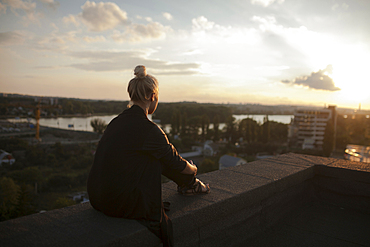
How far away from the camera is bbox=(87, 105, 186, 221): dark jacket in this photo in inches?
54.0

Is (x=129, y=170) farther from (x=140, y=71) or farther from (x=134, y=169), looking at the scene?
(x=140, y=71)

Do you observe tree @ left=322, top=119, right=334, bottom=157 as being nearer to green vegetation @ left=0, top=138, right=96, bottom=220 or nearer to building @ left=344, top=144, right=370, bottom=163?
building @ left=344, top=144, right=370, bottom=163

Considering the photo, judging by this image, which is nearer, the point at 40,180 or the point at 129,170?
the point at 129,170

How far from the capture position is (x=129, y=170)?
1.38 metres

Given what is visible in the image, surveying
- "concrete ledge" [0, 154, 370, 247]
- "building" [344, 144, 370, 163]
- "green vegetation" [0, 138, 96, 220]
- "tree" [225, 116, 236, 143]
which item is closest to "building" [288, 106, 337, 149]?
"tree" [225, 116, 236, 143]

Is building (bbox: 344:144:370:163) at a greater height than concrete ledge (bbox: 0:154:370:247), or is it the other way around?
concrete ledge (bbox: 0:154:370:247)

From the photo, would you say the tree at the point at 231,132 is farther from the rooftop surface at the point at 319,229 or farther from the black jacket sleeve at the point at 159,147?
the black jacket sleeve at the point at 159,147

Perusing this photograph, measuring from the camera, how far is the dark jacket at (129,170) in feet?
4.50

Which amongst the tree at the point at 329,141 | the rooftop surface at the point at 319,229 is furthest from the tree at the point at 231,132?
the rooftop surface at the point at 319,229

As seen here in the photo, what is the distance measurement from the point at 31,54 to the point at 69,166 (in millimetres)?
28129

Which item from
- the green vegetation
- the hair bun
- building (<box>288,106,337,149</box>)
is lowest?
the green vegetation

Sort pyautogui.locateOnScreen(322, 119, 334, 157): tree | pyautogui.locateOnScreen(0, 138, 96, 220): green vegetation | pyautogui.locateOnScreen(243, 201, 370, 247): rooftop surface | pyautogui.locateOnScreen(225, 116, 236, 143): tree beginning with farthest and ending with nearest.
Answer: pyautogui.locateOnScreen(225, 116, 236, 143): tree → pyautogui.locateOnScreen(322, 119, 334, 157): tree → pyautogui.locateOnScreen(0, 138, 96, 220): green vegetation → pyautogui.locateOnScreen(243, 201, 370, 247): rooftop surface

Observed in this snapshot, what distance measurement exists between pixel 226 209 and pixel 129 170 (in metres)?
0.77

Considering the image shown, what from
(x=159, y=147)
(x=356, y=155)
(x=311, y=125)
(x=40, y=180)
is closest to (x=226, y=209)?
(x=159, y=147)
